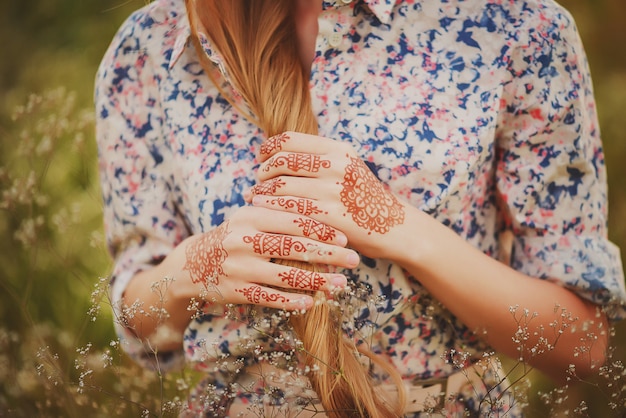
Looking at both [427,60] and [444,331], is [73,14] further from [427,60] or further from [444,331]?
[444,331]

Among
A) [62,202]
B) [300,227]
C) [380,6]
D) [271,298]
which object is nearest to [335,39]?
[380,6]

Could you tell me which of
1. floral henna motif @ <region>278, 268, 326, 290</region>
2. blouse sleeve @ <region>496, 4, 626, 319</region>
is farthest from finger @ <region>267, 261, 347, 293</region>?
blouse sleeve @ <region>496, 4, 626, 319</region>

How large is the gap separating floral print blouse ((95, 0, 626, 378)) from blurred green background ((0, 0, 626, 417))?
0.20 m

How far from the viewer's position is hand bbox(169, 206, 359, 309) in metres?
0.82

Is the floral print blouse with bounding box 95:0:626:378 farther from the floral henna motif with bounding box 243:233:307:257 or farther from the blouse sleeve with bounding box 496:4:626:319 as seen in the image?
the floral henna motif with bounding box 243:233:307:257

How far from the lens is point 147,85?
44.2 inches

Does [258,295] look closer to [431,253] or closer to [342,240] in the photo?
[342,240]

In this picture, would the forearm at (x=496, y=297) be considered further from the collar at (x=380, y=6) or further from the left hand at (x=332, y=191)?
the collar at (x=380, y=6)

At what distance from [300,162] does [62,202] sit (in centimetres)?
136

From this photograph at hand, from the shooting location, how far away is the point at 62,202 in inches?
77.0

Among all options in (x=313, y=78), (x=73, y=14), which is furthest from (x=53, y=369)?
(x=73, y=14)

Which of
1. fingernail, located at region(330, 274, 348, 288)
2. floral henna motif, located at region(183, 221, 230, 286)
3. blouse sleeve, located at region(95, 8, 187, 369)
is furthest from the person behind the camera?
blouse sleeve, located at region(95, 8, 187, 369)

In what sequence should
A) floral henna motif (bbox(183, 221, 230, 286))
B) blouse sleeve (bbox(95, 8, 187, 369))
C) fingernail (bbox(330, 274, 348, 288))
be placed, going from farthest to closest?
1. blouse sleeve (bbox(95, 8, 187, 369))
2. floral henna motif (bbox(183, 221, 230, 286))
3. fingernail (bbox(330, 274, 348, 288))

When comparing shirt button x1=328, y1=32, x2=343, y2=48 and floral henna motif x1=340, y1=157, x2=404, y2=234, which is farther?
shirt button x1=328, y1=32, x2=343, y2=48
